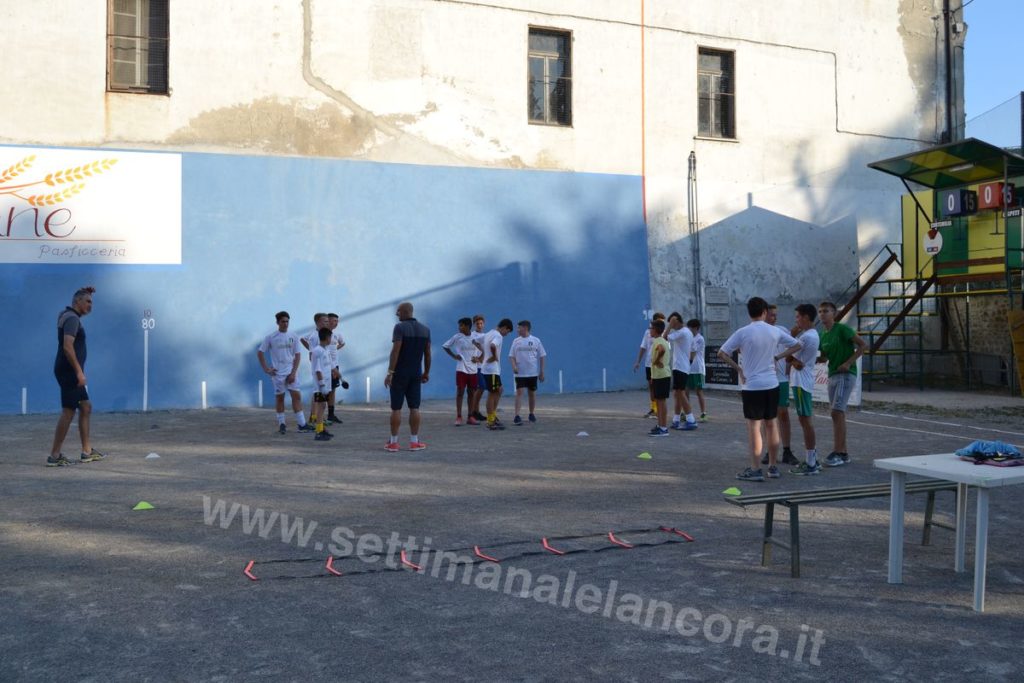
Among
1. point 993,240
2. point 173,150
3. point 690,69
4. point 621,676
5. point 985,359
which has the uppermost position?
point 690,69

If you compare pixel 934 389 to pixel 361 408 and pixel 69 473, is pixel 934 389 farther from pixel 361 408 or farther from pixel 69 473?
pixel 69 473

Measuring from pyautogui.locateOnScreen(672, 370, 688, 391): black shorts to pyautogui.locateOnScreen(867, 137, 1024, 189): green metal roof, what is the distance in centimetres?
892

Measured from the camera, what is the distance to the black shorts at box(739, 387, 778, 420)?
933cm

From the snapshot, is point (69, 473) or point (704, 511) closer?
point (704, 511)

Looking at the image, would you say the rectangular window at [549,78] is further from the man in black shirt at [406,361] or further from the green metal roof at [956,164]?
the man in black shirt at [406,361]

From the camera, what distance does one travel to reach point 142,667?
4.32 m

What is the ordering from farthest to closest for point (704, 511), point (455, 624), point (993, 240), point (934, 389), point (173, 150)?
point (934, 389)
point (993, 240)
point (173, 150)
point (704, 511)
point (455, 624)

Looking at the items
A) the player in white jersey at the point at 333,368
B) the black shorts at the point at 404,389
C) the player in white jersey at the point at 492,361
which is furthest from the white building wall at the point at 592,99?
the black shorts at the point at 404,389

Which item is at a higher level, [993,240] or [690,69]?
[690,69]

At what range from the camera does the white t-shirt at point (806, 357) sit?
10188mm

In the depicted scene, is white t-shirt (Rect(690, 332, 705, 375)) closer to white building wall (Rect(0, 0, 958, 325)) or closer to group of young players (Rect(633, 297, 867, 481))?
group of young players (Rect(633, 297, 867, 481))

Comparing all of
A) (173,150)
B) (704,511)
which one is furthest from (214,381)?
(704,511)

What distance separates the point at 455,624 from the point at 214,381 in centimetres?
1432

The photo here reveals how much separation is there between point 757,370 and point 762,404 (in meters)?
0.35
